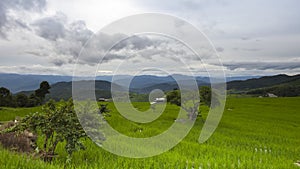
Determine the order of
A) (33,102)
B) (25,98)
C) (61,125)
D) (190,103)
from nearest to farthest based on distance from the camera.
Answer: (61,125) → (190,103) → (33,102) → (25,98)

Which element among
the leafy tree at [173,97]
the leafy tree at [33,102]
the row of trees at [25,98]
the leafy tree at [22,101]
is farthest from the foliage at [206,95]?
the leafy tree at [22,101]

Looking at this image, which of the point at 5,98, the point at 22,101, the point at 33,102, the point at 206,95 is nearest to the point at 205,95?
the point at 206,95

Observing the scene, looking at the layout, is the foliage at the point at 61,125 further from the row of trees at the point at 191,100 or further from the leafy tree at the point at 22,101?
the leafy tree at the point at 22,101

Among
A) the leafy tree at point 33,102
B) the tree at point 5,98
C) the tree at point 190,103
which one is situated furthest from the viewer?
the leafy tree at point 33,102

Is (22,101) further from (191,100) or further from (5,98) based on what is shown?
(191,100)

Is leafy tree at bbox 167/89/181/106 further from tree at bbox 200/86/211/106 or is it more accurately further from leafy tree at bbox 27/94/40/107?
leafy tree at bbox 27/94/40/107

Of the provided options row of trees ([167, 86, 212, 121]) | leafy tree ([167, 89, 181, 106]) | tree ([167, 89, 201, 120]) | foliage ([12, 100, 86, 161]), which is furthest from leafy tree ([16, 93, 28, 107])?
foliage ([12, 100, 86, 161])

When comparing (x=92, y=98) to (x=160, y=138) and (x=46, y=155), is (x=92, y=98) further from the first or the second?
(x=160, y=138)

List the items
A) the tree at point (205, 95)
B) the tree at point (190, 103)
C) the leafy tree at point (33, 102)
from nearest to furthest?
the tree at point (190, 103), the tree at point (205, 95), the leafy tree at point (33, 102)

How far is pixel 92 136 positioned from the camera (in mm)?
8406

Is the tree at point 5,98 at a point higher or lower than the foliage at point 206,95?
lower

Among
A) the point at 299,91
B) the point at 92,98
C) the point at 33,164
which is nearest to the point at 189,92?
the point at 92,98

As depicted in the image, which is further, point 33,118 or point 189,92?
point 189,92

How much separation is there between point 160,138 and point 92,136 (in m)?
6.95
